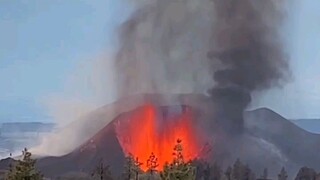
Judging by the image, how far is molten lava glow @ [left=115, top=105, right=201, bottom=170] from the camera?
316ft

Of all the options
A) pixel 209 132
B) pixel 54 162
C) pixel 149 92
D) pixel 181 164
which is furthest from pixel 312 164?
pixel 181 164

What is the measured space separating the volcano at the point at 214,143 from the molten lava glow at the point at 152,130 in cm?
28

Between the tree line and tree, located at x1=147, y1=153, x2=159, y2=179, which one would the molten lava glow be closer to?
the tree line

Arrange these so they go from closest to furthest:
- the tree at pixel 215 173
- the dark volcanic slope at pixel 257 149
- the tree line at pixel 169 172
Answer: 1. the tree line at pixel 169 172
2. the tree at pixel 215 173
3. the dark volcanic slope at pixel 257 149

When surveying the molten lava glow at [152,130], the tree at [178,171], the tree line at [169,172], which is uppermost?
the molten lava glow at [152,130]

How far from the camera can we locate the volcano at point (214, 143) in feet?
298

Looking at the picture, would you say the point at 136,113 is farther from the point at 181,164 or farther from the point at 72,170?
the point at 181,164

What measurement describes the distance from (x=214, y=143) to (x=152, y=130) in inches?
571

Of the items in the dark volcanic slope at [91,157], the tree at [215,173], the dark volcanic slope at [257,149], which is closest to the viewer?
the tree at [215,173]

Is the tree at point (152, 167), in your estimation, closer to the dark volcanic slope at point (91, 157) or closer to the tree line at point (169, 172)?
the tree line at point (169, 172)

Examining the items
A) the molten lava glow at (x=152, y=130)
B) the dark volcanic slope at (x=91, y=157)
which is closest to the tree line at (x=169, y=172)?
the dark volcanic slope at (x=91, y=157)

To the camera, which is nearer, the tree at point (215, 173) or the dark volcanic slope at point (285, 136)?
the tree at point (215, 173)

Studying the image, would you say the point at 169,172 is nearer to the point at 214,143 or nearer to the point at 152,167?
the point at 152,167

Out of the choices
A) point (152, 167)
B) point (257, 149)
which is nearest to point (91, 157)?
point (257, 149)
